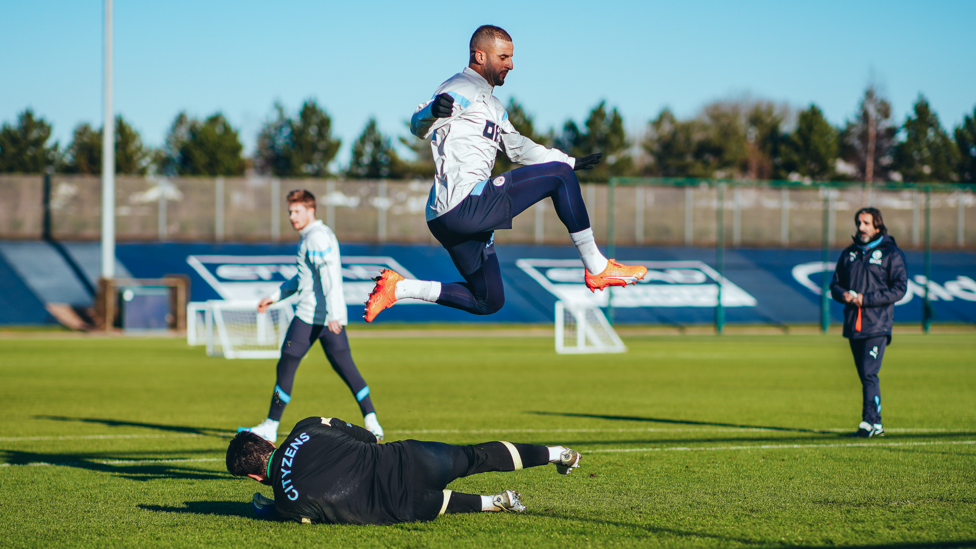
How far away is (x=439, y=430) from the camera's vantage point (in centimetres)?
942

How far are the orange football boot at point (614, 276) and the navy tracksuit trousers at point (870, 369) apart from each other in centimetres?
412

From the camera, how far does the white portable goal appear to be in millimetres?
20727

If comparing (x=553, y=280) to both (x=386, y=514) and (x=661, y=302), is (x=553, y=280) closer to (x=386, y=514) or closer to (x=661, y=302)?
(x=661, y=302)

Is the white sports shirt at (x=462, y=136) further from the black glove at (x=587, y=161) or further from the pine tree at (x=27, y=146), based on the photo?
the pine tree at (x=27, y=146)

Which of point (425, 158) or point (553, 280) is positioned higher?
point (425, 158)

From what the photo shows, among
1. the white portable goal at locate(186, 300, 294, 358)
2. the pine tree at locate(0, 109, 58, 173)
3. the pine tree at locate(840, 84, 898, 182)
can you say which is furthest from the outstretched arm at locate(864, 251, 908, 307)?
the pine tree at locate(0, 109, 58, 173)

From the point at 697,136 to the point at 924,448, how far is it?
5367 centimetres

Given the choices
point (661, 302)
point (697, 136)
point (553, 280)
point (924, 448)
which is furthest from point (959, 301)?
point (697, 136)

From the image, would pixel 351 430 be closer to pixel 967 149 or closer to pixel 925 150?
pixel 967 149

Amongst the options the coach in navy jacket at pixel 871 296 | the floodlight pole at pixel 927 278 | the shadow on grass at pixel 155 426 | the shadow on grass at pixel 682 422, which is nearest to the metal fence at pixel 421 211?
the floodlight pole at pixel 927 278

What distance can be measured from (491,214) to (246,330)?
17869 mm

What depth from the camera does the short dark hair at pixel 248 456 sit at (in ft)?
16.9

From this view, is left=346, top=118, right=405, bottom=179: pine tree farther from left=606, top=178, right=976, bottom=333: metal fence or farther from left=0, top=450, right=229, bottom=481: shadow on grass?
left=0, top=450, right=229, bottom=481: shadow on grass

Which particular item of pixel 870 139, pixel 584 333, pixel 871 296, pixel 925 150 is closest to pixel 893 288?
pixel 871 296
